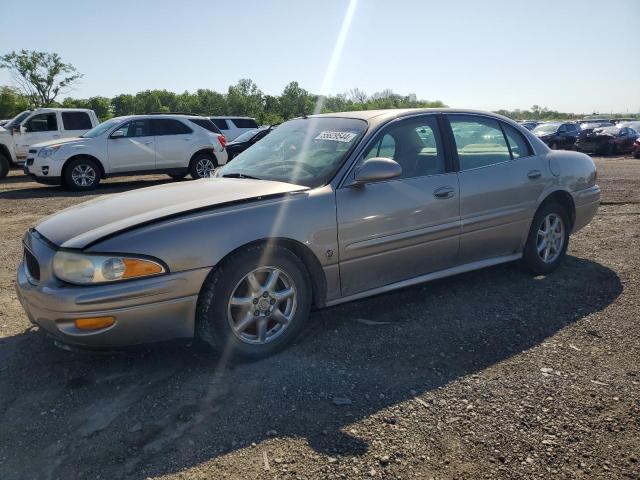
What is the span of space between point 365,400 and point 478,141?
103 inches

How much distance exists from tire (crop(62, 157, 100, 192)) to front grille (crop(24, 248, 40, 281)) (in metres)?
9.33

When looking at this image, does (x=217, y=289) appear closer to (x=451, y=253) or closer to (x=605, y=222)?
(x=451, y=253)

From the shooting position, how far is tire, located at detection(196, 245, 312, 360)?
122 inches

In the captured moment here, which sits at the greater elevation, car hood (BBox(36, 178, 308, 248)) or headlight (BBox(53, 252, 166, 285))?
car hood (BBox(36, 178, 308, 248))

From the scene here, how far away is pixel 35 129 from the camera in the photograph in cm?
1470

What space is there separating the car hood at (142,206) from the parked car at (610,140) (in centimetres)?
2359

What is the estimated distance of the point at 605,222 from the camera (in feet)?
23.4

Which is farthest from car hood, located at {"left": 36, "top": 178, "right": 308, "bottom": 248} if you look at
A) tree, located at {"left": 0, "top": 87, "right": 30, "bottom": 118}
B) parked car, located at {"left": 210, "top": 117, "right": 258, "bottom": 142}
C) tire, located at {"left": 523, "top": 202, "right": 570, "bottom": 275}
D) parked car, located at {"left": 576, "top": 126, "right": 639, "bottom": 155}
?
tree, located at {"left": 0, "top": 87, "right": 30, "bottom": 118}

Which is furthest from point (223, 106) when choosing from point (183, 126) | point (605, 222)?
point (605, 222)

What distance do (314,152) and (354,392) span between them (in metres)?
1.85

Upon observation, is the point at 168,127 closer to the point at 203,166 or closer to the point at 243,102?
the point at 203,166

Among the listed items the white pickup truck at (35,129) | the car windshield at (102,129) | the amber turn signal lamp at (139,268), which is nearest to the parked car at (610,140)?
the car windshield at (102,129)

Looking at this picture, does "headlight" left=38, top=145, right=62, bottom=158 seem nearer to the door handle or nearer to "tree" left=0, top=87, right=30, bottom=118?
the door handle

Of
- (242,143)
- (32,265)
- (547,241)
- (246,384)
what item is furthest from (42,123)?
(246,384)
